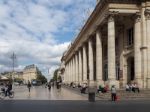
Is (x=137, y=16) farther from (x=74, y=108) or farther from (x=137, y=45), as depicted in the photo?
(x=74, y=108)

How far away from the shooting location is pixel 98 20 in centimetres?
6372

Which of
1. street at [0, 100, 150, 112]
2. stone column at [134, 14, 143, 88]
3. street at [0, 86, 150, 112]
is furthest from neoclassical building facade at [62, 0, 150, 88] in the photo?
street at [0, 100, 150, 112]

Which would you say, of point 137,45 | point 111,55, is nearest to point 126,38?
point 137,45

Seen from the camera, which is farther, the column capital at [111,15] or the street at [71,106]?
the column capital at [111,15]

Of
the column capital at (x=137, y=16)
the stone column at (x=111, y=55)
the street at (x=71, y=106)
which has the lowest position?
the street at (x=71, y=106)

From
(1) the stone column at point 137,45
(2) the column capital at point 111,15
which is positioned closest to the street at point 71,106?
(1) the stone column at point 137,45

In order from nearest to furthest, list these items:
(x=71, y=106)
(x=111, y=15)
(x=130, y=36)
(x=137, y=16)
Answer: (x=71, y=106), (x=111, y=15), (x=137, y=16), (x=130, y=36)

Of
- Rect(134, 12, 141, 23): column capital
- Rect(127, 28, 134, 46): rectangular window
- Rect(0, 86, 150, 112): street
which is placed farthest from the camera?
Rect(127, 28, 134, 46): rectangular window

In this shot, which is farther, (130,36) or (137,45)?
(130,36)

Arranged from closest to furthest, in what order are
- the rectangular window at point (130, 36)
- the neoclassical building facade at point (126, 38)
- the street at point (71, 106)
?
the street at point (71, 106), the neoclassical building facade at point (126, 38), the rectangular window at point (130, 36)

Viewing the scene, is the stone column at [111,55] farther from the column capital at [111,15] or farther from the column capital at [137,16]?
the column capital at [137,16]

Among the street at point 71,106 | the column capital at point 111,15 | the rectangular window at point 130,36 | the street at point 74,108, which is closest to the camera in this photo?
the street at point 74,108

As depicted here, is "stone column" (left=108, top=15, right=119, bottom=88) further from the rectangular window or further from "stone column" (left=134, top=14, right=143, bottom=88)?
the rectangular window

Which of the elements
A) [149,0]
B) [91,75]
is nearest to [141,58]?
[149,0]
